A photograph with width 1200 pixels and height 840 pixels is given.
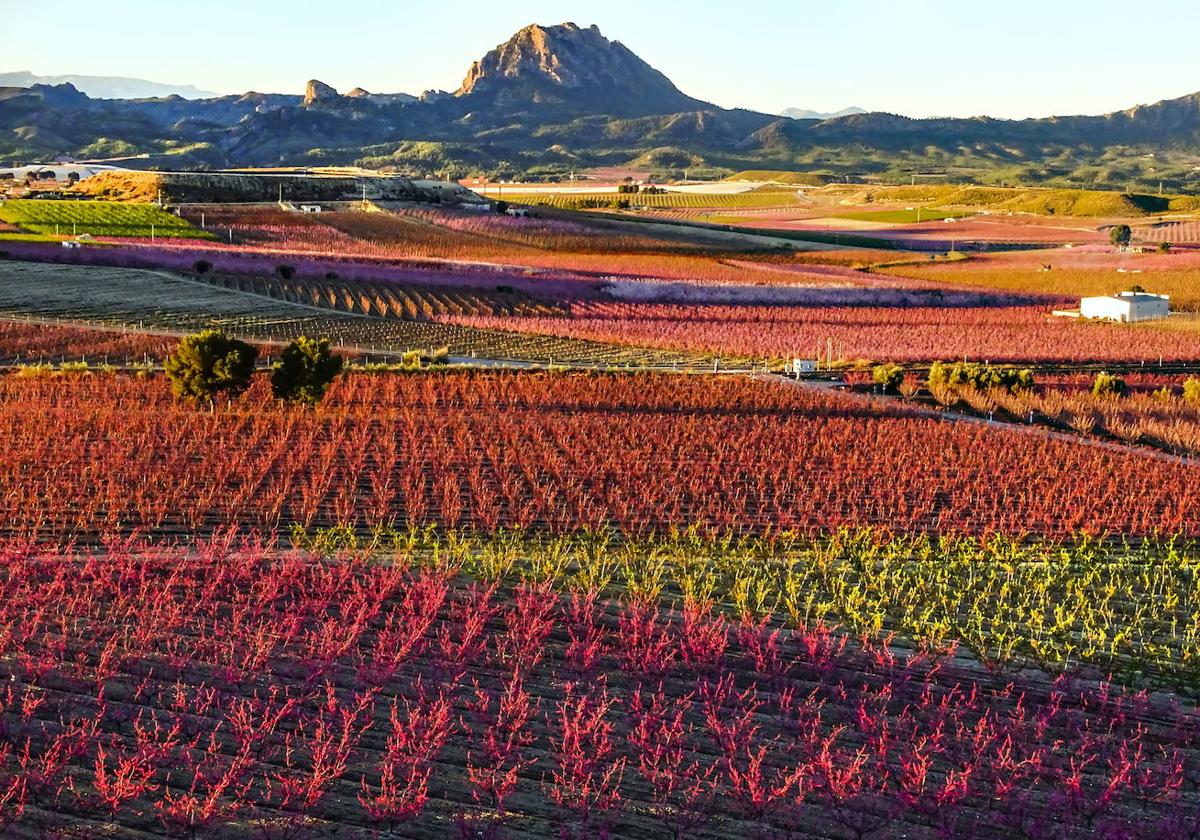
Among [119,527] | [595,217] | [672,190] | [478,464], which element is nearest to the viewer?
[119,527]

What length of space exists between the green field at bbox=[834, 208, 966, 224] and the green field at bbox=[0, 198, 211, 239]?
73094 mm

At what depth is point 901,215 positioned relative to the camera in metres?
133

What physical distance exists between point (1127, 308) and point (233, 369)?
44.6m

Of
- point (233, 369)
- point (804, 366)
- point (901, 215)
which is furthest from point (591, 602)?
point (901, 215)

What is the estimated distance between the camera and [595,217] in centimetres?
10569

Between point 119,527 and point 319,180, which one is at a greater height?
point 319,180

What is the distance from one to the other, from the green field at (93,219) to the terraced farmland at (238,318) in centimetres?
1827

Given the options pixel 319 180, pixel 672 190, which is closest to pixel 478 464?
pixel 319 180

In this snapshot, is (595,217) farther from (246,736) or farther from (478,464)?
(246,736)

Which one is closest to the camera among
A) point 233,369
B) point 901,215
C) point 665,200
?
point 233,369

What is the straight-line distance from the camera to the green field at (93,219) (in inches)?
2840

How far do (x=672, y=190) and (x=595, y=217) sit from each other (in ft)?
230

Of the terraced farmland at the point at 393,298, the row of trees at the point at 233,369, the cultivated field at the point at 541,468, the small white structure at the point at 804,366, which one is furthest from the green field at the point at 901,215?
the row of trees at the point at 233,369

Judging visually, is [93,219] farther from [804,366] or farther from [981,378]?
[981,378]
